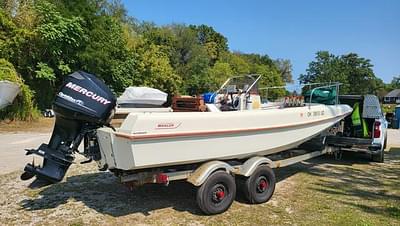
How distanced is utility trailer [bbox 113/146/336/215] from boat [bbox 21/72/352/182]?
0.48 feet

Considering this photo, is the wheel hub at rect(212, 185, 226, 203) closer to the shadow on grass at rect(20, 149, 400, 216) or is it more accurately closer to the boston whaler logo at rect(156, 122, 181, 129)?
the shadow on grass at rect(20, 149, 400, 216)

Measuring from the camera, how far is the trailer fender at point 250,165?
538cm

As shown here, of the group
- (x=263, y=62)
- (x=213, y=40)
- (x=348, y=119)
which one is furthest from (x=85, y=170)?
(x=263, y=62)

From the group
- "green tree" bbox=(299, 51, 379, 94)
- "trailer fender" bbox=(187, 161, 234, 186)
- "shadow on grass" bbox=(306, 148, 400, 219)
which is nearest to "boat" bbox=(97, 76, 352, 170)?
"trailer fender" bbox=(187, 161, 234, 186)

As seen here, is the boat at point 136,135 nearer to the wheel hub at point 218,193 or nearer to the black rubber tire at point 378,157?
the wheel hub at point 218,193

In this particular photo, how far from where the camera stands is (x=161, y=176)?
480 centimetres

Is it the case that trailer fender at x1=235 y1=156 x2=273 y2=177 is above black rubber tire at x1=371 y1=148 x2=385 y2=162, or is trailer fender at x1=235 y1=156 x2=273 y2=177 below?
above

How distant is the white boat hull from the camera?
14.7 ft

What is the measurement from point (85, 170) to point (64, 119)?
9.97ft

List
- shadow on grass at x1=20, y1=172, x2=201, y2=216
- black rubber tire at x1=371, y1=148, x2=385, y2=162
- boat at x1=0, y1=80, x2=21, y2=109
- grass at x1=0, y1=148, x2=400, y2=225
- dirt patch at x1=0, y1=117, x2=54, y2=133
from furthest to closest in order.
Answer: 1. dirt patch at x1=0, y1=117, x2=54, y2=133
2. boat at x1=0, y1=80, x2=21, y2=109
3. black rubber tire at x1=371, y1=148, x2=385, y2=162
4. shadow on grass at x1=20, y1=172, x2=201, y2=216
5. grass at x1=0, y1=148, x2=400, y2=225

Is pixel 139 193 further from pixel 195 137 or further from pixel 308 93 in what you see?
pixel 308 93

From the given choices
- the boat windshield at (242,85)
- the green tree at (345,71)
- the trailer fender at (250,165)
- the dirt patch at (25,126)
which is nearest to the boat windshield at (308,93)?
the boat windshield at (242,85)

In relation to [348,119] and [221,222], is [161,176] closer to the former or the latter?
[221,222]

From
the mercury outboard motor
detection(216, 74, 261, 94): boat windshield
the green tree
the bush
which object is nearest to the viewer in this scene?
the mercury outboard motor
